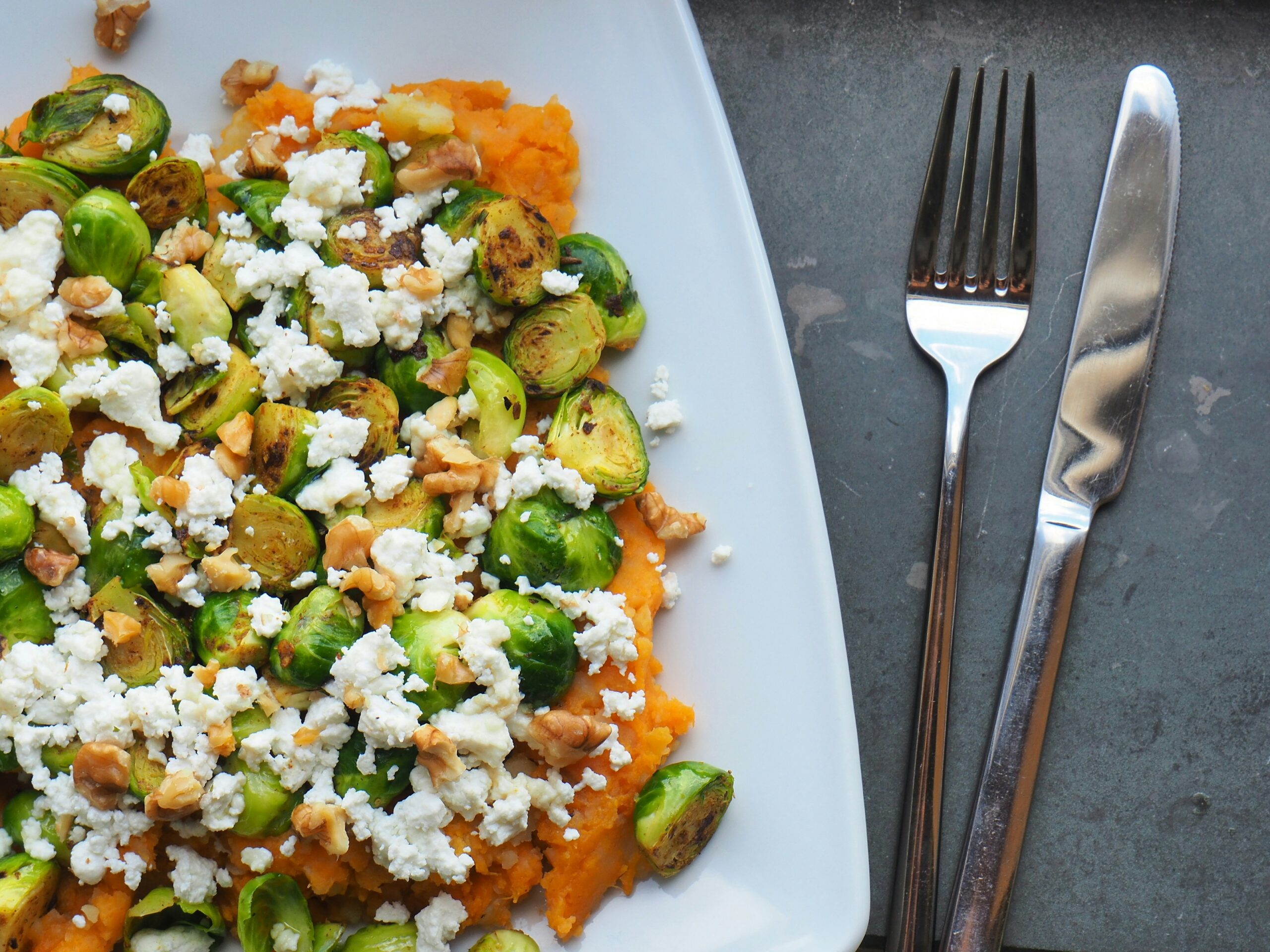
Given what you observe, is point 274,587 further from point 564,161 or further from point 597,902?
point 564,161

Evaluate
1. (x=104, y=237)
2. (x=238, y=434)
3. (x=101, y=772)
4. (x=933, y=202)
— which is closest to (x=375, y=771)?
(x=101, y=772)

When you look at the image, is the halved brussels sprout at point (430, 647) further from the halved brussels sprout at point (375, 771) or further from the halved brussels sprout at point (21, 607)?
the halved brussels sprout at point (21, 607)

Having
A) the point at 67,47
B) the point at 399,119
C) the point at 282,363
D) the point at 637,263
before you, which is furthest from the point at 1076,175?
the point at 67,47

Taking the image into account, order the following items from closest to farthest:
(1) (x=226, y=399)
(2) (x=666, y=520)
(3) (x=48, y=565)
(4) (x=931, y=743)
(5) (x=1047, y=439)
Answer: (3) (x=48, y=565) → (1) (x=226, y=399) → (2) (x=666, y=520) → (4) (x=931, y=743) → (5) (x=1047, y=439)

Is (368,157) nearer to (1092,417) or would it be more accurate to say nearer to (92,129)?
(92,129)

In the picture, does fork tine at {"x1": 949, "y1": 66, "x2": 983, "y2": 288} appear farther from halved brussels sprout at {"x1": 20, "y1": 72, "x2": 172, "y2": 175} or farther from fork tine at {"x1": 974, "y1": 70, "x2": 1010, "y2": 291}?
halved brussels sprout at {"x1": 20, "y1": 72, "x2": 172, "y2": 175}

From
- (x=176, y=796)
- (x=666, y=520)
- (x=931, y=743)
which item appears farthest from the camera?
(x=931, y=743)
